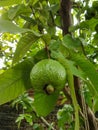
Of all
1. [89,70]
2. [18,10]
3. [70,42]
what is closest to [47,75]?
[89,70]

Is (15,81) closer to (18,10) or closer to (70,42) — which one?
(70,42)

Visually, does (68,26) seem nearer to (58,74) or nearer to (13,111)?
(58,74)

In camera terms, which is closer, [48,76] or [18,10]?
[48,76]

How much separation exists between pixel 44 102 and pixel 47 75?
155mm

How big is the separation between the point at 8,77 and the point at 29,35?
10 cm

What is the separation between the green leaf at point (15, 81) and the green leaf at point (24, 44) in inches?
1.9

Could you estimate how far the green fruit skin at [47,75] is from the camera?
66 centimetres

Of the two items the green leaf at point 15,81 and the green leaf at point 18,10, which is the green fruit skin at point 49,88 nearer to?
the green leaf at point 15,81

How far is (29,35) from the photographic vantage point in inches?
28.5

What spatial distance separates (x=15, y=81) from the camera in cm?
76

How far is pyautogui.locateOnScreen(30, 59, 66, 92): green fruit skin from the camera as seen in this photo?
0.66 meters

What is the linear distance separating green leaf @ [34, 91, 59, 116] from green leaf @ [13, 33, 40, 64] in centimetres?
10

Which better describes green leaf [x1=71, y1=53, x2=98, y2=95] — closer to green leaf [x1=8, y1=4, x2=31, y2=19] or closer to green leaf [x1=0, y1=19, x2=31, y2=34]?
green leaf [x1=0, y1=19, x2=31, y2=34]

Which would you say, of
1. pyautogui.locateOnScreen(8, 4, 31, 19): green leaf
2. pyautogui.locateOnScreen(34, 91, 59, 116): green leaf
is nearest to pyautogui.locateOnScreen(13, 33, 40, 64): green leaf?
pyautogui.locateOnScreen(34, 91, 59, 116): green leaf
